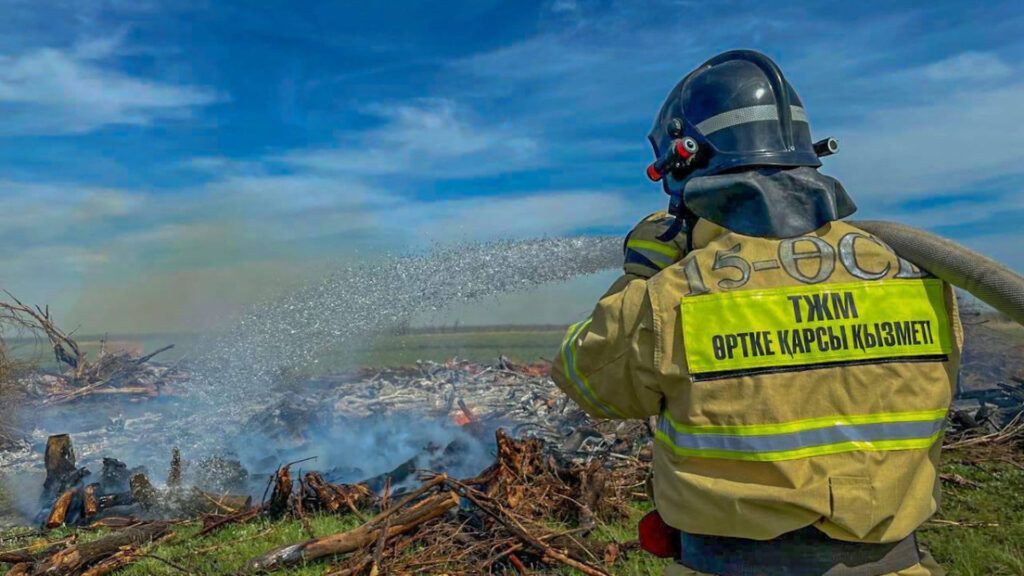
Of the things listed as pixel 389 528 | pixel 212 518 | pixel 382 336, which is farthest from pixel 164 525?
pixel 382 336

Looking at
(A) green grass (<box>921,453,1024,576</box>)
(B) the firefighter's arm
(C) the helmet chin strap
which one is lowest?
(A) green grass (<box>921,453,1024,576</box>)

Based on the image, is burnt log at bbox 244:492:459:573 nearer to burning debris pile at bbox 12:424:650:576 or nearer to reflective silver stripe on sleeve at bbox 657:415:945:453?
burning debris pile at bbox 12:424:650:576

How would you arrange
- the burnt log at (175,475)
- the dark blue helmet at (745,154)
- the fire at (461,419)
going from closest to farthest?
the dark blue helmet at (745,154) < the burnt log at (175,475) < the fire at (461,419)

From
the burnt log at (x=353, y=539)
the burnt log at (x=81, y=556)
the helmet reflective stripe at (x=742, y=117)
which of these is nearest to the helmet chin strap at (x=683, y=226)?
the helmet reflective stripe at (x=742, y=117)

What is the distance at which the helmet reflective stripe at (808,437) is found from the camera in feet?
6.94

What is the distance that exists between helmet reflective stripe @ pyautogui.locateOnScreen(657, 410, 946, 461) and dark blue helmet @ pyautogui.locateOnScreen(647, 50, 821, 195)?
858 millimetres

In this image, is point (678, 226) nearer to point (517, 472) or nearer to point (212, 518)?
point (517, 472)

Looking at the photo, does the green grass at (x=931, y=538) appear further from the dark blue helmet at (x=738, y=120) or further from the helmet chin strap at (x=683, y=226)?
the dark blue helmet at (x=738, y=120)

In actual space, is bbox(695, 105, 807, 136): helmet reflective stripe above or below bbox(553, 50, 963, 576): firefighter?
above

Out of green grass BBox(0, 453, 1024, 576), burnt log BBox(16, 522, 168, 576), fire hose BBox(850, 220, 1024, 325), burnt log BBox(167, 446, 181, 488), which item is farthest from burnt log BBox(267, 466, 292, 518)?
fire hose BBox(850, 220, 1024, 325)

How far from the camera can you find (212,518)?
703 centimetres

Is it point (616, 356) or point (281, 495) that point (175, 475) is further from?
point (616, 356)

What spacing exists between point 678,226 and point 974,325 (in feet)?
40.5

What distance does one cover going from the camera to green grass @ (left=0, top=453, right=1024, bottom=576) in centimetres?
540
